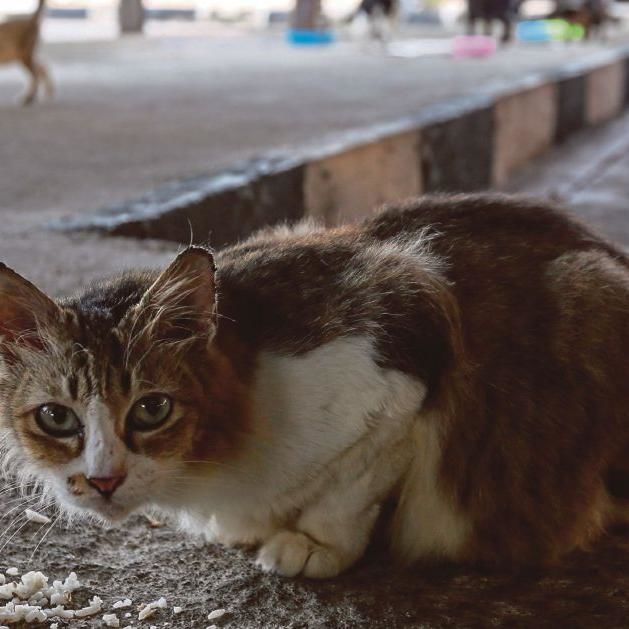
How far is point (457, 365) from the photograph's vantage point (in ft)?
4.69

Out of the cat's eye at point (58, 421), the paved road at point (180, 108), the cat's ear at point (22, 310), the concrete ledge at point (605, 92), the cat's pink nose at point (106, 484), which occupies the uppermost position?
the cat's ear at point (22, 310)

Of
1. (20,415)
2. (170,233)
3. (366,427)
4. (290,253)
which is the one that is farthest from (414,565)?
(170,233)

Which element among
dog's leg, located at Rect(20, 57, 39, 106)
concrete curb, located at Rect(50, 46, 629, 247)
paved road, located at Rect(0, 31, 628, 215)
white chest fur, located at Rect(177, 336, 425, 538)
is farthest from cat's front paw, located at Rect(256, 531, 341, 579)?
dog's leg, located at Rect(20, 57, 39, 106)

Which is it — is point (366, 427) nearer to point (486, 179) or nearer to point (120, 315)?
point (120, 315)

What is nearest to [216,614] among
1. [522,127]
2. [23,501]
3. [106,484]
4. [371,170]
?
[106,484]

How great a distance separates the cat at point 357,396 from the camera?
132 centimetres

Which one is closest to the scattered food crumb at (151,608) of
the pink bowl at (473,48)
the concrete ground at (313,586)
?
the concrete ground at (313,586)

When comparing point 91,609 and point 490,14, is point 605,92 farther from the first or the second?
point 91,609

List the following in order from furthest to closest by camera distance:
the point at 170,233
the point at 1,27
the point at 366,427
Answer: the point at 1,27 → the point at 170,233 → the point at 366,427

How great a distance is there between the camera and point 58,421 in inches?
51.4

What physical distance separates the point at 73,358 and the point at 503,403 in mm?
581

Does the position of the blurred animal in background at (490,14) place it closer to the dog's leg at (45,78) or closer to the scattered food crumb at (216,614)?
the dog's leg at (45,78)

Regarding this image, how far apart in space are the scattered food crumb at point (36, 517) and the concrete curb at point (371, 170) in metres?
0.65

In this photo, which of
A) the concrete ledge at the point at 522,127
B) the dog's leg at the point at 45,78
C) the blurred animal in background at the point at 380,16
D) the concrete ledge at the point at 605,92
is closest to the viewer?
the concrete ledge at the point at 522,127
